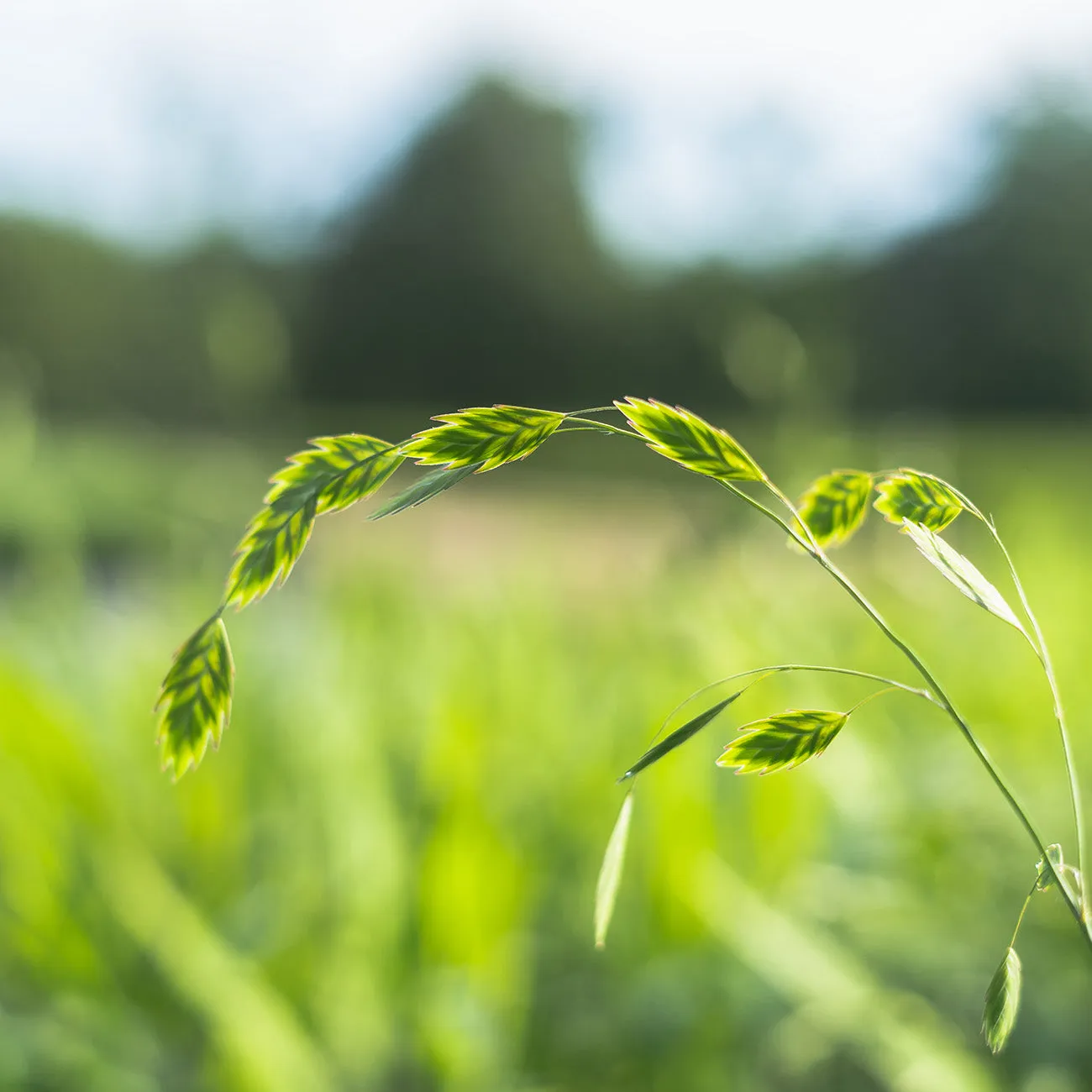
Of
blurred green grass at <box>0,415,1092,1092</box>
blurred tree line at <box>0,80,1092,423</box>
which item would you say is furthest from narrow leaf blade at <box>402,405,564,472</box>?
blurred tree line at <box>0,80,1092,423</box>

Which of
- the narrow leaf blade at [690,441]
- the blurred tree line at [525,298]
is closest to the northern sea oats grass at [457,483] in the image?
the narrow leaf blade at [690,441]

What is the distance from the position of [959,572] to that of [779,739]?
1.7 inches

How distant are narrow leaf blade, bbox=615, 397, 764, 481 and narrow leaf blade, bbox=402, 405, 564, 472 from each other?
0.01 meters

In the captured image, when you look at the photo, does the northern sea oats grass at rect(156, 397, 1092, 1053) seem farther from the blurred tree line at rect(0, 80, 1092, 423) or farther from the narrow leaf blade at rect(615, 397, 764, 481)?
the blurred tree line at rect(0, 80, 1092, 423)

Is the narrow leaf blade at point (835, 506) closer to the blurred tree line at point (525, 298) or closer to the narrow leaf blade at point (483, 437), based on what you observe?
the narrow leaf blade at point (483, 437)

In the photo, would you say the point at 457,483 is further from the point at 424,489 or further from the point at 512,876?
the point at 512,876

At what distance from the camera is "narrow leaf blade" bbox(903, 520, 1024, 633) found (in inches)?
6.9

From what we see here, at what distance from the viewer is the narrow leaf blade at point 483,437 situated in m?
0.18

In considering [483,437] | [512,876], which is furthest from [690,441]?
[512,876]

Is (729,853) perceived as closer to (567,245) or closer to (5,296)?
(567,245)

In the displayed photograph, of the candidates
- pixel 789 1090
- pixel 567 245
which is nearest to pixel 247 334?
pixel 789 1090

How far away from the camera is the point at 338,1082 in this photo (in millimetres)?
896

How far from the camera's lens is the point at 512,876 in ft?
3.17

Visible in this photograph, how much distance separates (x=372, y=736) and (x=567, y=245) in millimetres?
14093
